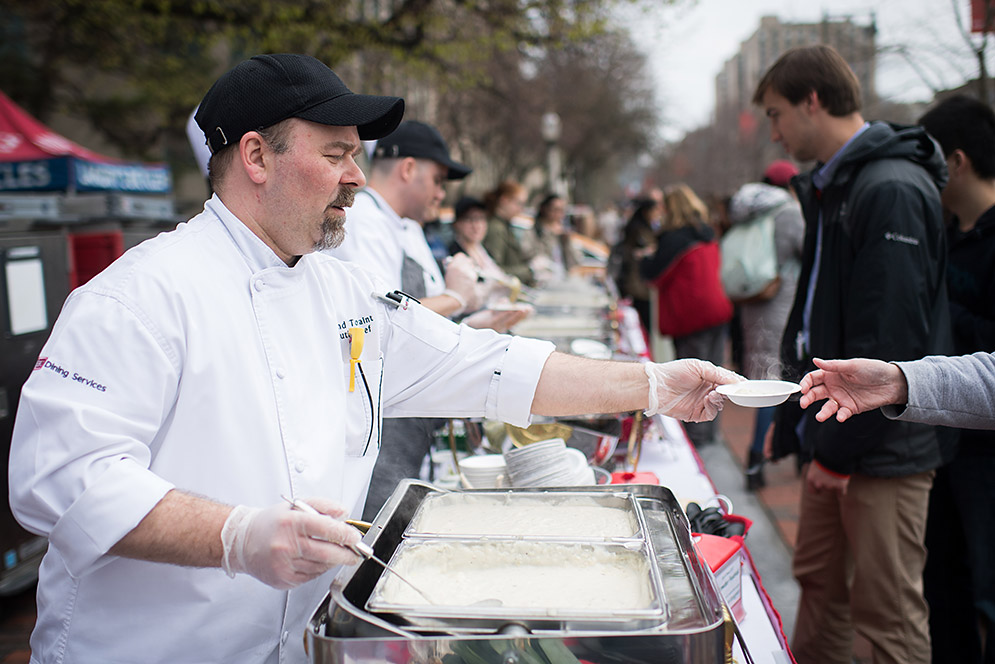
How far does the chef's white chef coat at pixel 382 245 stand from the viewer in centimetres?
276

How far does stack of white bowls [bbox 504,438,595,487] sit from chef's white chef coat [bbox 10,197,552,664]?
434 mm

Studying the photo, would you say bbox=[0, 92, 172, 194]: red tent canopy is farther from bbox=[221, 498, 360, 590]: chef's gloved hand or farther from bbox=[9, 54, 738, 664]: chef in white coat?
bbox=[221, 498, 360, 590]: chef's gloved hand

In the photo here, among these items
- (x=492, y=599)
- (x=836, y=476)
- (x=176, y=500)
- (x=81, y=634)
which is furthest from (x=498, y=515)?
(x=836, y=476)

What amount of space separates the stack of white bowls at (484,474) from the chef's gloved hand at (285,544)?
0.87m

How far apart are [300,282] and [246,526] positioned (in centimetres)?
56

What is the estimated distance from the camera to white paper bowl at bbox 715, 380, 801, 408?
5.10 ft

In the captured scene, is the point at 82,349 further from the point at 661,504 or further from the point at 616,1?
the point at 616,1

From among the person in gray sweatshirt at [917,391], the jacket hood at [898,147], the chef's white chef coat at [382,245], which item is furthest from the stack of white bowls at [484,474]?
the jacket hood at [898,147]

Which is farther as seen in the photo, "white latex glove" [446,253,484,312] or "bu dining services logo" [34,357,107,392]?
"white latex glove" [446,253,484,312]

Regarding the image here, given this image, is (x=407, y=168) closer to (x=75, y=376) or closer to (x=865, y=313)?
(x=865, y=313)

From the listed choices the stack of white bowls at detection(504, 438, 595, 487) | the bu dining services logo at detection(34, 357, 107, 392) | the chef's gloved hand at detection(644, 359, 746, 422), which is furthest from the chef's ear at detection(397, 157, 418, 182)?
the bu dining services logo at detection(34, 357, 107, 392)

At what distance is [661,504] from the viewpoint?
1.50 metres

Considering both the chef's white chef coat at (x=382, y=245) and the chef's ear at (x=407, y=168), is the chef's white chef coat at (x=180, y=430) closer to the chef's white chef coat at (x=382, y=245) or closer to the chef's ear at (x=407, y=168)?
the chef's white chef coat at (x=382, y=245)

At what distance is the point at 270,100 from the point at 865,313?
70.0 inches
